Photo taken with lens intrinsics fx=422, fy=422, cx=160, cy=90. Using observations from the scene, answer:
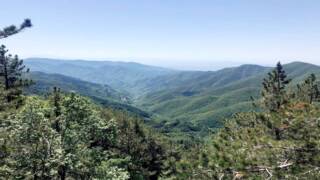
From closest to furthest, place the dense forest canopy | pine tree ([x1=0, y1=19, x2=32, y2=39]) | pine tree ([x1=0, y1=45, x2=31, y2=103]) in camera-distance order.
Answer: the dense forest canopy → pine tree ([x1=0, y1=19, x2=32, y2=39]) → pine tree ([x1=0, y1=45, x2=31, y2=103])

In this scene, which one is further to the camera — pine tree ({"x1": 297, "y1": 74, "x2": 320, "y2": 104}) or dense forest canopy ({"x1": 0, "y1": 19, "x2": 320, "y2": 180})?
pine tree ({"x1": 297, "y1": 74, "x2": 320, "y2": 104})

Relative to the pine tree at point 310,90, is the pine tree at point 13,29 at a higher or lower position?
higher

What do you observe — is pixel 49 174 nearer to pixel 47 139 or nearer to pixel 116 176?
pixel 47 139

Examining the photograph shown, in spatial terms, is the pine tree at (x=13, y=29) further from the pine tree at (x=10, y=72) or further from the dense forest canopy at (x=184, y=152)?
the pine tree at (x=10, y=72)

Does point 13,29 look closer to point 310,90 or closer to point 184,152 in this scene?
point 184,152

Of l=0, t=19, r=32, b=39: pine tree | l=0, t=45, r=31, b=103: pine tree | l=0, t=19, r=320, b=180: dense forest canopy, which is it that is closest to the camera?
l=0, t=19, r=320, b=180: dense forest canopy

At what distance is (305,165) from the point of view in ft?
41.0

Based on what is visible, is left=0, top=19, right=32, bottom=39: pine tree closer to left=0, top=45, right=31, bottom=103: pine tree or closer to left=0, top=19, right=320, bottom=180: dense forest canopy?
left=0, top=19, right=320, bottom=180: dense forest canopy

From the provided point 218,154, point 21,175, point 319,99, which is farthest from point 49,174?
point 319,99

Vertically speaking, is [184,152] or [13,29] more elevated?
[13,29]

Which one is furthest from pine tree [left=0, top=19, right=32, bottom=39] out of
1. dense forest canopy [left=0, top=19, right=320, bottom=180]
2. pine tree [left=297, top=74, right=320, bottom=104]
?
pine tree [left=297, top=74, right=320, bottom=104]

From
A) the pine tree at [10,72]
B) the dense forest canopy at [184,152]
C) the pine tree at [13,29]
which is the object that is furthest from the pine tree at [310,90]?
the pine tree at [13,29]

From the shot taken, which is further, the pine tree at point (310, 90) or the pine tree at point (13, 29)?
the pine tree at point (310, 90)

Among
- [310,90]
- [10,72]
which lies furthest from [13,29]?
[310,90]
